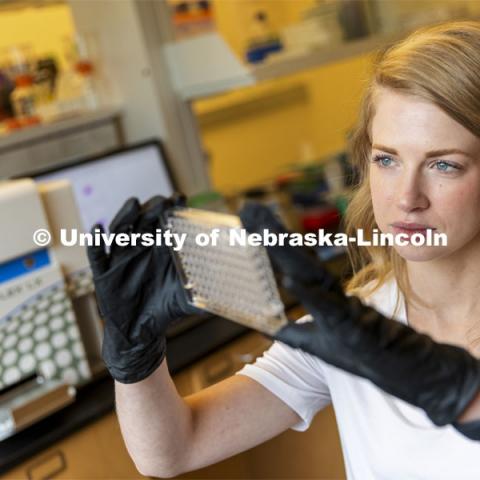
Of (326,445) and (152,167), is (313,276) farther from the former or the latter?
(152,167)

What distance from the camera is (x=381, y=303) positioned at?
142 centimetres

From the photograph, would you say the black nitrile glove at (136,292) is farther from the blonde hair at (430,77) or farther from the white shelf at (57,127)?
the white shelf at (57,127)

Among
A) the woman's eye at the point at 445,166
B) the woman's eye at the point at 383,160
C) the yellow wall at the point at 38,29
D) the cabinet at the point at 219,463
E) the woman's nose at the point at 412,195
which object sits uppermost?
the yellow wall at the point at 38,29

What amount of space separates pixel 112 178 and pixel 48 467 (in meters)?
0.96

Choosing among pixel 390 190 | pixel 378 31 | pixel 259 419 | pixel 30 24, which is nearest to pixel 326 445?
pixel 259 419

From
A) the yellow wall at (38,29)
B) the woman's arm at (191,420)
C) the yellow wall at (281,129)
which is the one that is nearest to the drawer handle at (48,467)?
the woman's arm at (191,420)

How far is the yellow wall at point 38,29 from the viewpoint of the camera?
3598 mm

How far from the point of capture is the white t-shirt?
4.00 ft

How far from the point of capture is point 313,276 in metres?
0.88

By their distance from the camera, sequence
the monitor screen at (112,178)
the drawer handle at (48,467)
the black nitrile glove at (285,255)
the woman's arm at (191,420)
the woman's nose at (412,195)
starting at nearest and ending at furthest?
the black nitrile glove at (285,255) < the woman's nose at (412,195) < the woman's arm at (191,420) < the drawer handle at (48,467) < the monitor screen at (112,178)

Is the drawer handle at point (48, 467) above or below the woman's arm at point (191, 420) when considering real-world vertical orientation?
below

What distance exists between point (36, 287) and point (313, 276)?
1065 millimetres

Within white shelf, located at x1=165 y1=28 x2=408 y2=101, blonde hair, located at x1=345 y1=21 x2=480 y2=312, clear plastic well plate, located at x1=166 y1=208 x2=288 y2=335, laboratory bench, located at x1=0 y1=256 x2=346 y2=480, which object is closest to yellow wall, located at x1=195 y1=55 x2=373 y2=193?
white shelf, located at x1=165 y1=28 x2=408 y2=101

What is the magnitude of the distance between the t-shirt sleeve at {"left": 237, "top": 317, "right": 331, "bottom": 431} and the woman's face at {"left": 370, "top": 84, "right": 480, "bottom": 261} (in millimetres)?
315
